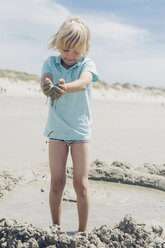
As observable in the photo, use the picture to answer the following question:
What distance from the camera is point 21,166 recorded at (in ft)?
15.1

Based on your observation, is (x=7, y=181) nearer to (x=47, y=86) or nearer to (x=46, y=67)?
(x=46, y=67)

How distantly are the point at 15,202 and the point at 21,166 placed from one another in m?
1.17

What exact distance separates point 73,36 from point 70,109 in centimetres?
49

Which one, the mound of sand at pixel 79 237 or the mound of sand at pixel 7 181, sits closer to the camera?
the mound of sand at pixel 79 237

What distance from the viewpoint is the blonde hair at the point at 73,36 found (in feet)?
7.69

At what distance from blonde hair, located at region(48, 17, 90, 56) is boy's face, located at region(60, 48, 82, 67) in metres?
0.04

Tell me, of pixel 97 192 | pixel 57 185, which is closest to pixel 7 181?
pixel 97 192

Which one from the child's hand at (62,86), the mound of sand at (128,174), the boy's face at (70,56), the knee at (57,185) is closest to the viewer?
the child's hand at (62,86)

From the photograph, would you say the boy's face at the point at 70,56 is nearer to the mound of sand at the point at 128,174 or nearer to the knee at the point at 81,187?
the knee at the point at 81,187

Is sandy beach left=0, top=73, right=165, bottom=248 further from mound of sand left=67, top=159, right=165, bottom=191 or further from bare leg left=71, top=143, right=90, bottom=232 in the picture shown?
bare leg left=71, top=143, right=90, bottom=232

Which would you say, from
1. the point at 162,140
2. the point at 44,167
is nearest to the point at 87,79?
the point at 44,167

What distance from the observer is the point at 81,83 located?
92.1 inches

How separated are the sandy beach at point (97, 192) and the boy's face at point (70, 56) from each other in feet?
3.64

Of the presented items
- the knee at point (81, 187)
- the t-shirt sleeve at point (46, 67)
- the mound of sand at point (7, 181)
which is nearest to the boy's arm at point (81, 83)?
the t-shirt sleeve at point (46, 67)
